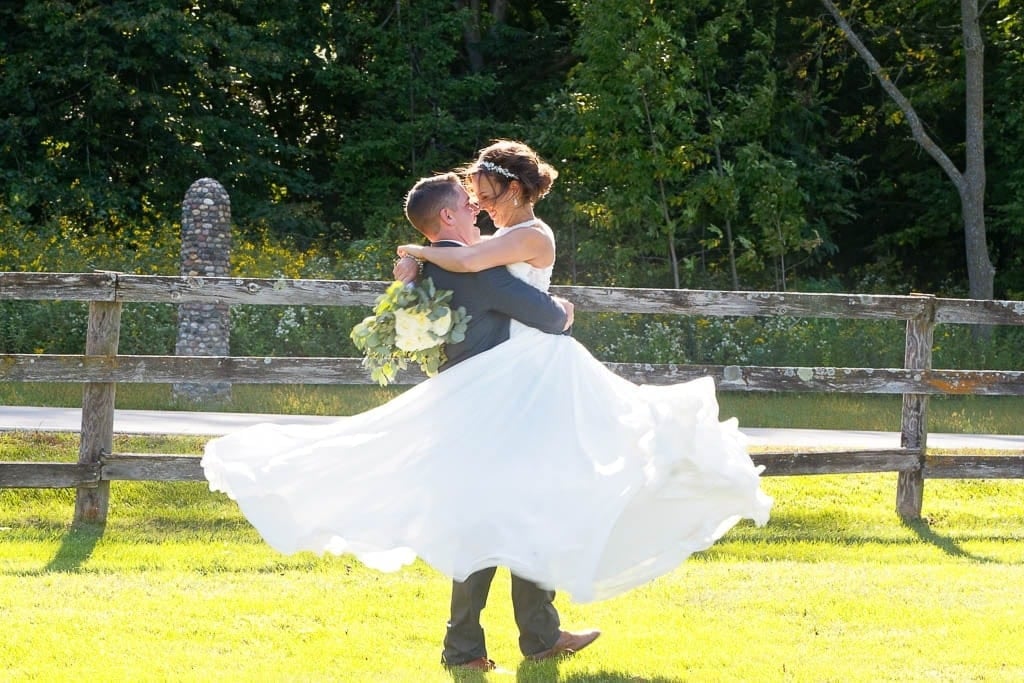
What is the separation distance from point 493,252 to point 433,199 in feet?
1.03

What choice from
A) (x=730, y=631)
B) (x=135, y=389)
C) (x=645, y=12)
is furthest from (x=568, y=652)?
(x=645, y=12)

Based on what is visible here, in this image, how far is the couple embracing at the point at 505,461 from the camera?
14.6 ft

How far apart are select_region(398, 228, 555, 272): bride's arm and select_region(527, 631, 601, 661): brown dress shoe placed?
5.08ft

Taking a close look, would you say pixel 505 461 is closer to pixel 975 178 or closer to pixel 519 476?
pixel 519 476

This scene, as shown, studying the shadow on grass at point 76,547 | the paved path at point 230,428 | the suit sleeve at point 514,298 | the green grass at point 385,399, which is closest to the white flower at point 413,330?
the suit sleeve at point 514,298

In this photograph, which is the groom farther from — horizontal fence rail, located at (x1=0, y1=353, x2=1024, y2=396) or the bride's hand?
horizontal fence rail, located at (x1=0, y1=353, x2=1024, y2=396)

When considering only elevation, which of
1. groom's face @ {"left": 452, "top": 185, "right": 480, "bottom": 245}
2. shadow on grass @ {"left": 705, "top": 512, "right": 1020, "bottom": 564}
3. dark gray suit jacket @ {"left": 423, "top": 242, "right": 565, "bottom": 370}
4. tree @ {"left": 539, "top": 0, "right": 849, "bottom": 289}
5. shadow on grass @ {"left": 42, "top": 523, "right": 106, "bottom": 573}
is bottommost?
shadow on grass @ {"left": 42, "top": 523, "right": 106, "bottom": 573}

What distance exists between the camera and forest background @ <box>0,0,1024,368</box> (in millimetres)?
18062

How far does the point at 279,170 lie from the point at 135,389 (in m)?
8.98

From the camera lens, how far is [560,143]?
2084cm

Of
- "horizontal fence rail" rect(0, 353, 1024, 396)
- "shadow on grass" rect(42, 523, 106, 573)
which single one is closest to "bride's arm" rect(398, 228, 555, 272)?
"horizontal fence rail" rect(0, 353, 1024, 396)

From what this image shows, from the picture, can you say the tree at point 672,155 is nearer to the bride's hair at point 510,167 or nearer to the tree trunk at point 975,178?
the tree trunk at point 975,178

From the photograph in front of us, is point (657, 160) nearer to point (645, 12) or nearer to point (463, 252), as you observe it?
point (645, 12)

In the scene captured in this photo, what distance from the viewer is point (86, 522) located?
801 cm
